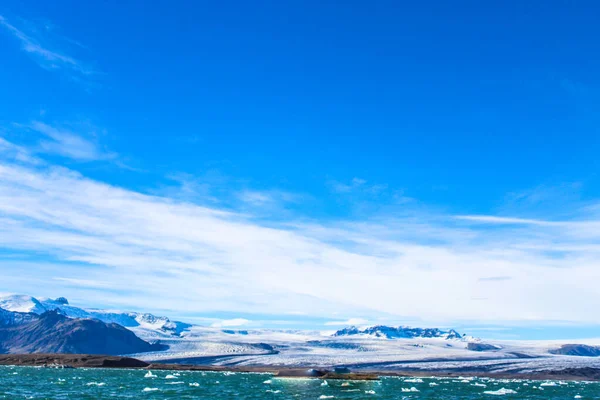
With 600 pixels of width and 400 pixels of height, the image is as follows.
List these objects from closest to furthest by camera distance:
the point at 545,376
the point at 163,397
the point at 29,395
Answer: the point at 29,395, the point at 163,397, the point at 545,376

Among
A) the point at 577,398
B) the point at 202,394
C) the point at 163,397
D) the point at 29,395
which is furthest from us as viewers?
the point at 577,398

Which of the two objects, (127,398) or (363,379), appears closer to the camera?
(127,398)

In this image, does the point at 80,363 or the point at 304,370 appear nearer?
the point at 304,370

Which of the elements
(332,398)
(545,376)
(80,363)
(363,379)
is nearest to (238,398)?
(332,398)

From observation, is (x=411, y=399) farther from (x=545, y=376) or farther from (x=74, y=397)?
(x=545, y=376)

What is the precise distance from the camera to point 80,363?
199125 millimetres

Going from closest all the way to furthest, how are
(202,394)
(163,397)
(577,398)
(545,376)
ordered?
1. (163,397)
2. (202,394)
3. (577,398)
4. (545,376)

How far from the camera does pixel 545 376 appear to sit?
652 feet

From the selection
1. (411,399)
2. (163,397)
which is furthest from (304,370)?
(163,397)

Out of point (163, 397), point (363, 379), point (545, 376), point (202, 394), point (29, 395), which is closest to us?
point (29, 395)

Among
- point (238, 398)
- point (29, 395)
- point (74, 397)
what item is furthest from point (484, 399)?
point (29, 395)

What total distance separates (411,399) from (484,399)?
1268cm

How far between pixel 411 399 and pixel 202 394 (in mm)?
30830

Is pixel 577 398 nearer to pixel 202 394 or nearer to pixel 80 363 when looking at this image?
pixel 202 394
